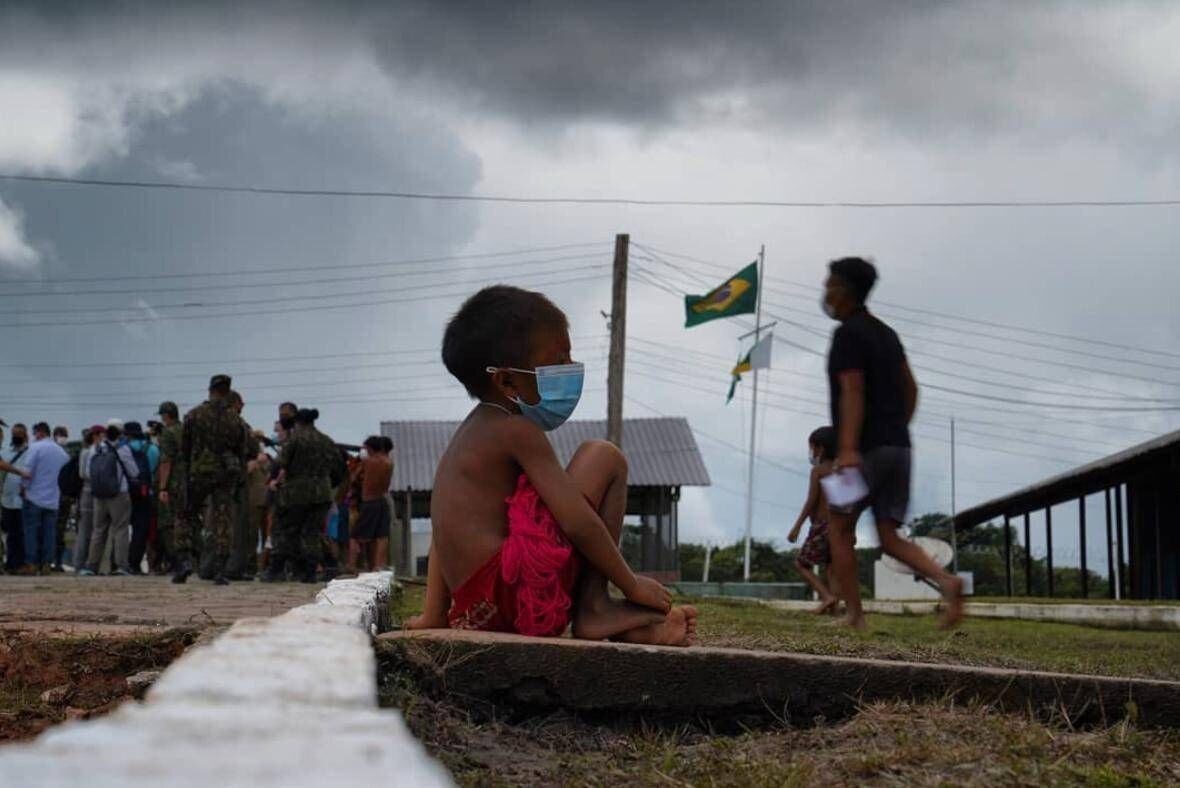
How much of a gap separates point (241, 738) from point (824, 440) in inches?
394

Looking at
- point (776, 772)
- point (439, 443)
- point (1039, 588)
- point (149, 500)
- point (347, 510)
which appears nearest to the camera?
point (776, 772)

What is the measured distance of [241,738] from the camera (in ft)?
4.58

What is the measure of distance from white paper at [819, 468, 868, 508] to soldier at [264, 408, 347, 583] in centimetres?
745

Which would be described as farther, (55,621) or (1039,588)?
(1039,588)

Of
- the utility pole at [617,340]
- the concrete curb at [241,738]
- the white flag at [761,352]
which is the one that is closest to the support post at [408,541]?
the utility pole at [617,340]

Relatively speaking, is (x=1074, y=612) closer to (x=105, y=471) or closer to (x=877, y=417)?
(x=877, y=417)

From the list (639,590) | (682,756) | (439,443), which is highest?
(439,443)

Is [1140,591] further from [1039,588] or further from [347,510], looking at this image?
[1039,588]

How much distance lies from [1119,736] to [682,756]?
117cm

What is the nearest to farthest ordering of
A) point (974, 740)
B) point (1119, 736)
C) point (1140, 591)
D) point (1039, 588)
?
point (974, 740) < point (1119, 736) < point (1140, 591) < point (1039, 588)

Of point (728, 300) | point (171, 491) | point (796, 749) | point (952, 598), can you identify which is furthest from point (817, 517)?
point (728, 300)

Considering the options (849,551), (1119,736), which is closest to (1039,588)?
(849,551)

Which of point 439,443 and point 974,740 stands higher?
point 439,443

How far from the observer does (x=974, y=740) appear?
10.7 feet
